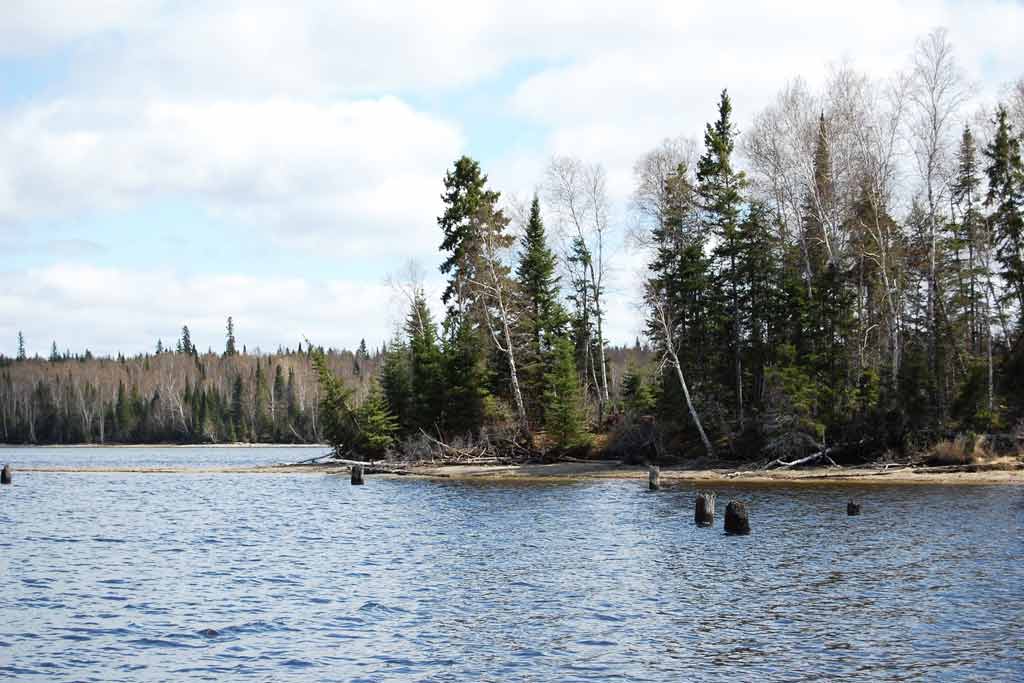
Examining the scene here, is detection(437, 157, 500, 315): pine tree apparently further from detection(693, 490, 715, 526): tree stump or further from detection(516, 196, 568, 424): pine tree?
detection(693, 490, 715, 526): tree stump

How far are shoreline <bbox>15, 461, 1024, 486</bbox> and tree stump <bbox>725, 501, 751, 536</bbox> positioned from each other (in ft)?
61.6

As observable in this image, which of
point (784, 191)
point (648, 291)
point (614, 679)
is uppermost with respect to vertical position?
point (784, 191)

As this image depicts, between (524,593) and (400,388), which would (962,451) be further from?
(400,388)

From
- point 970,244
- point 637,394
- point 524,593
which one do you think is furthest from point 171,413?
point 524,593

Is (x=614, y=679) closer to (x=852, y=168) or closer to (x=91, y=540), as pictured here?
(x=91, y=540)

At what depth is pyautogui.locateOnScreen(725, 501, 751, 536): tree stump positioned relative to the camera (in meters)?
31.5

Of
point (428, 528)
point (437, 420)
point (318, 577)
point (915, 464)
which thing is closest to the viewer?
point (318, 577)

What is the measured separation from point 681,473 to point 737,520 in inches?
931

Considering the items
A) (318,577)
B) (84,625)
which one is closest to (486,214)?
(318,577)

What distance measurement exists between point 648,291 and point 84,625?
4104 centimetres

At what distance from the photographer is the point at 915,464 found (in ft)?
163

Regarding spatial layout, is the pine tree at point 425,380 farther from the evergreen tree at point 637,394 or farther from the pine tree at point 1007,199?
the pine tree at point 1007,199

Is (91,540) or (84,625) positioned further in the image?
(91,540)

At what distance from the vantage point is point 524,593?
22.7m
